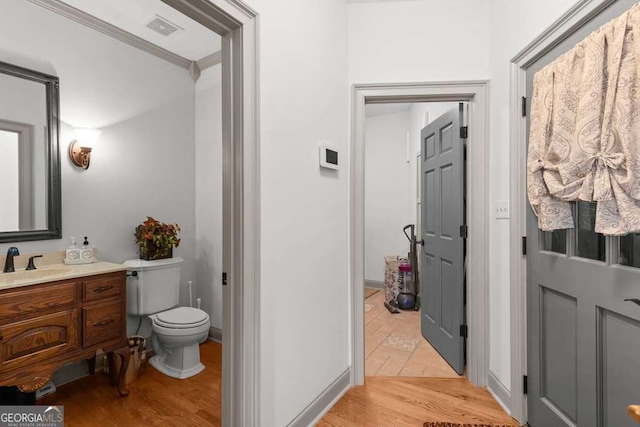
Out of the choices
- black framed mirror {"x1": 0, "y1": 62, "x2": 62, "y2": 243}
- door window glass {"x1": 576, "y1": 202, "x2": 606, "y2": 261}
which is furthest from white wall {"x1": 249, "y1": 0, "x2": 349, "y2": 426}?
black framed mirror {"x1": 0, "y1": 62, "x2": 62, "y2": 243}

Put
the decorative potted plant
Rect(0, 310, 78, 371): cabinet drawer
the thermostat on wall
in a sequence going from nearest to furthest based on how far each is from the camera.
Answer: Rect(0, 310, 78, 371): cabinet drawer → the thermostat on wall → the decorative potted plant

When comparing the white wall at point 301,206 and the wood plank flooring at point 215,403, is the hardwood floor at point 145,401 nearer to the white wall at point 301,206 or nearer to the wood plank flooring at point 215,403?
the wood plank flooring at point 215,403

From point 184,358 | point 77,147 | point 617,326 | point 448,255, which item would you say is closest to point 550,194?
point 617,326

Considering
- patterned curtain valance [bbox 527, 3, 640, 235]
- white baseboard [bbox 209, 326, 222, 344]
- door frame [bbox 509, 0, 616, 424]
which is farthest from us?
white baseboard [bbox 209, 326, 222, 344]

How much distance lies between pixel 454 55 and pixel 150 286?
9.47ft

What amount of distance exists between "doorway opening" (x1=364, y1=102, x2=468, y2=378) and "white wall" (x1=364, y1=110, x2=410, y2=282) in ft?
0.05

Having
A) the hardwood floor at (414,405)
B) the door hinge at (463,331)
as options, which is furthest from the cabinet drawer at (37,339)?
the door hinge at (463,331)

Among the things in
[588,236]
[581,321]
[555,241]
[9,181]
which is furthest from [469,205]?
[9,181]

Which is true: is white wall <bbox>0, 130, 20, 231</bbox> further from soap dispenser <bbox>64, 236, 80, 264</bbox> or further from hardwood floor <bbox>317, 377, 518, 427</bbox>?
hardwood floor <bbox>317, 377, 518, 427</bbox>

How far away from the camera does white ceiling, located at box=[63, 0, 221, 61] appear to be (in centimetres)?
240

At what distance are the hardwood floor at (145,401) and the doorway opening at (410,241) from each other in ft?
4.00

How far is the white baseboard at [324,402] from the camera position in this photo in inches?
70.7

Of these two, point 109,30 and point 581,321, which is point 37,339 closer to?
point 109,30

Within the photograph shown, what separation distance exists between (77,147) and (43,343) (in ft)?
4.58
